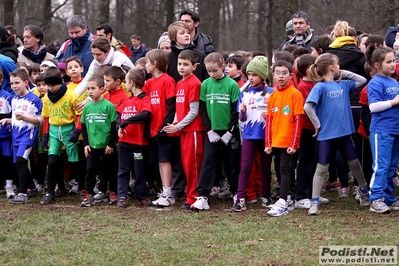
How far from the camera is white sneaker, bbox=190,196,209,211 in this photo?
7.96m

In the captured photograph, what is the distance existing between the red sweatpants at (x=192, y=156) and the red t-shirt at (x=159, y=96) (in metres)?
0.35

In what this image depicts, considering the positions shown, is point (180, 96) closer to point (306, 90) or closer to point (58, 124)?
point (306, 90)

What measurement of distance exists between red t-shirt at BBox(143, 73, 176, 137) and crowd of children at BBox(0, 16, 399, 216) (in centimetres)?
1

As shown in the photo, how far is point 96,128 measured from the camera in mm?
8484

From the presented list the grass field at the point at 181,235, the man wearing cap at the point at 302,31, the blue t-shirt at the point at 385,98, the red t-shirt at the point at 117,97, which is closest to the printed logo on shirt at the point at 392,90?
the blue t-shirt at the point at 385,98

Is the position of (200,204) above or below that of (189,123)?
below

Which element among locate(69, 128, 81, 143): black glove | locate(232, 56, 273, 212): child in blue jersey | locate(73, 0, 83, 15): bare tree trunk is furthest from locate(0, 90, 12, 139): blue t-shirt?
locate(73, 0, 83, 15): bare tree trunk

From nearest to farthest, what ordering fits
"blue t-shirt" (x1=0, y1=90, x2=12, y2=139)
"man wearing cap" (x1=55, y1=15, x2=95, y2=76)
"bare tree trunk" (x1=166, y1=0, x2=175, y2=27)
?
"blue t-shirt" (x1=0, y1=90, x2=12, y2=139)
"man wearing cap" (x1=55, y1=15, x2=95, y2=76)
"bare tree trunk" (x1=166, y1=0, x2=175, y2=27)

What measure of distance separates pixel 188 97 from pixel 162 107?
0.43 meters

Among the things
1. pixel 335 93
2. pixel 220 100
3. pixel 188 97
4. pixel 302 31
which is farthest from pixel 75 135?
pixel 302 31

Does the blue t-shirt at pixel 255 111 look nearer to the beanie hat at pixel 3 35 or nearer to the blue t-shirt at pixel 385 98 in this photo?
the blue t-shirt at pixel 385 98

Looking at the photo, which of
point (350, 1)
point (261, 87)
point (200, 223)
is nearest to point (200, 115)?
point (261, 87)

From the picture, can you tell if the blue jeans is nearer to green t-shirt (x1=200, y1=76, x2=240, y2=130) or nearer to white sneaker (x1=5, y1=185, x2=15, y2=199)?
green t-shirt (x1=200, y1=76, x2=240, y2=130)

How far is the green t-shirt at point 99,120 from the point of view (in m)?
8.47
